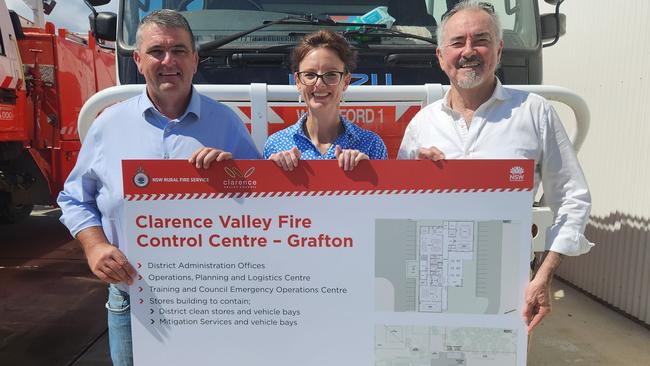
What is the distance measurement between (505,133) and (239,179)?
0.92m

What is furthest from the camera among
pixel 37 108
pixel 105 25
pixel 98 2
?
pixel 37 108

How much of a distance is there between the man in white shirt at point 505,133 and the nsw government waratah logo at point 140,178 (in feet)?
2.93

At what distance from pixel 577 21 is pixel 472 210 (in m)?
3.73

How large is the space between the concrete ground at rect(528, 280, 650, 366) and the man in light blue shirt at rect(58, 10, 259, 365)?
2605mm

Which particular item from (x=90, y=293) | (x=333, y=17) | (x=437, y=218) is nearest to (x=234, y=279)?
(x=437, y=218)

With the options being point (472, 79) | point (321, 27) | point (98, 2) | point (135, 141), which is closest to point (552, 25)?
point (321, 27)

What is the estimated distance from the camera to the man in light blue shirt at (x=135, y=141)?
5.68 ft

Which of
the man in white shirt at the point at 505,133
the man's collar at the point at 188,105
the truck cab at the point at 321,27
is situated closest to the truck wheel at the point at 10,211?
the truck cab at the point at 321,27

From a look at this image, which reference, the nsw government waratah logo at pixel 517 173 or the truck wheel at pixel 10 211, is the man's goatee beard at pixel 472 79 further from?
the truck wheel at pixel 10 211

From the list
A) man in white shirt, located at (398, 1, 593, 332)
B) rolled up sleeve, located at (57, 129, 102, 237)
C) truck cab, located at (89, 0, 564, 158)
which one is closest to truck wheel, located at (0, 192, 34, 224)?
truck cab, located at (89, 0, 564, 158)

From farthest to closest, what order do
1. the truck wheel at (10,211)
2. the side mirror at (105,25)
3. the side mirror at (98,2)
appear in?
1. the truck wheel at (10,211)
2. the side mirror at (98,2)
3. the side mirror at (105,25)

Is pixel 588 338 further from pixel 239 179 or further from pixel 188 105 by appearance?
pixel 188 105

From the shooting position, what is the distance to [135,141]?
176 cm

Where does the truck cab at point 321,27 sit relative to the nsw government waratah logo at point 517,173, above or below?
above
